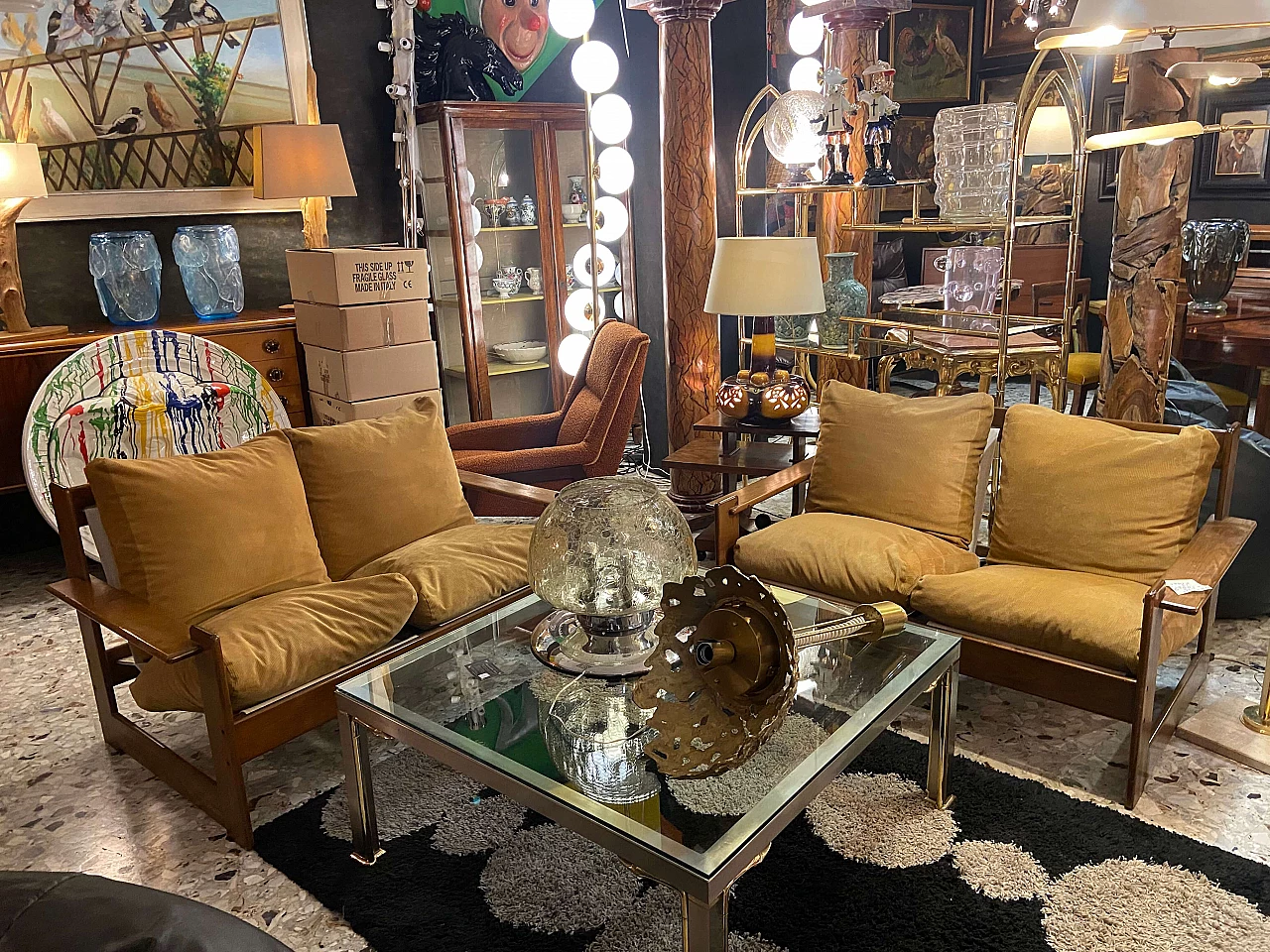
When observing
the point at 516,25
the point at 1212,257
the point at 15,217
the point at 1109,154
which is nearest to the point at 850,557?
the point at 1212,257

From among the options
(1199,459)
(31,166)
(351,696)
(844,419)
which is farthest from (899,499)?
(31,166)

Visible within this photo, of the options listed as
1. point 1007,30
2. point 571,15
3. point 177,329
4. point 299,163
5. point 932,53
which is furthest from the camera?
point 932,53

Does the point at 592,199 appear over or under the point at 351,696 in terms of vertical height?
over

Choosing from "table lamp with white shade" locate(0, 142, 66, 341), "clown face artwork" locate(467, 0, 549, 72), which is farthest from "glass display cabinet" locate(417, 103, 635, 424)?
"table lamp with white shade" locate(0, 142, 66, 341)

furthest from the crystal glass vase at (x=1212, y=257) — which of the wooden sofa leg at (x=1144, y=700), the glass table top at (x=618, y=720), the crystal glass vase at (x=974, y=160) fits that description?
the glass table top at (x=618, y=720)

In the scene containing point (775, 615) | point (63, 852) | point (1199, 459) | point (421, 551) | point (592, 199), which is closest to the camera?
point (775, 615)

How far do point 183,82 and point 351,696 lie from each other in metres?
3.55

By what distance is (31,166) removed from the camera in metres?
3.78

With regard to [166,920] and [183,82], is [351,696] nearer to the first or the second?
[166,920]

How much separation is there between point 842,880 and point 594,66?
4.05 meters

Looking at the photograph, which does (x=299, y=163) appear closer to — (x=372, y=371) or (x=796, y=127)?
(x=372, y=371)

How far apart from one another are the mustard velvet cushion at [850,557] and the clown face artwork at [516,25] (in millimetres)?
3521

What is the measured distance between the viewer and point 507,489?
3.17 metres

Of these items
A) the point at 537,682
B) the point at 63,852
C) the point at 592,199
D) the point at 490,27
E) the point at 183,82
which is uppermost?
the point at 490,27
